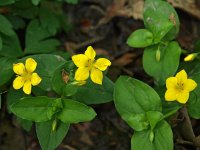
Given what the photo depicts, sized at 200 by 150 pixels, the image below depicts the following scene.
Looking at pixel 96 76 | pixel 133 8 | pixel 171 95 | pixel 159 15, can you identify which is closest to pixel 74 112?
pixel 96 76

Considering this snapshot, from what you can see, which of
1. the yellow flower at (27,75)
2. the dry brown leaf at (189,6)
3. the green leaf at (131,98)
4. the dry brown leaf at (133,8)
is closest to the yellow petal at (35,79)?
the yellow flower at (27,75)

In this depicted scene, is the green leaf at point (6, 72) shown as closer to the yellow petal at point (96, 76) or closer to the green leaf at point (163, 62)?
the yellow petal at point (96, 76)

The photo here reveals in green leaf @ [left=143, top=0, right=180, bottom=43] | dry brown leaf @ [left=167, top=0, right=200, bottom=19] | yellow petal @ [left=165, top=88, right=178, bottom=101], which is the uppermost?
green leaf @ [left=143, top=0, right=180, bottom=43]

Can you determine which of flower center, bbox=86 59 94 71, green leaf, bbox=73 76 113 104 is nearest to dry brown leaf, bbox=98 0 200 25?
green leaf, bbox=73 76 113 104

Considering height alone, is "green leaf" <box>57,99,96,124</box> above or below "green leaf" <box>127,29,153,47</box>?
below

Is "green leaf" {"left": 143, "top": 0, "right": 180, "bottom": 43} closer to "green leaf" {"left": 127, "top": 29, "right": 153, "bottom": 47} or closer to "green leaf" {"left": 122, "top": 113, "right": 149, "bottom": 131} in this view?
"green leaf" {"left": 127, "top": 29, "right": 153, "bottom": 47}

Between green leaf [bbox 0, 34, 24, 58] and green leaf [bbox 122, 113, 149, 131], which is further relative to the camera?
green leaf [bbox 0, 34, 24, 58]

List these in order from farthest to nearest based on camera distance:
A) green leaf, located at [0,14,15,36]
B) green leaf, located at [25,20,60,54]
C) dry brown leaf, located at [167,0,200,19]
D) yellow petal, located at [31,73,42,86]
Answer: dry brown leaf, located at [167,0,200,19]
green leaf, located at [25,20,60,54]
green leaf, located at [0,14,15,36]
yellow petal, located at [31,73,42,86]

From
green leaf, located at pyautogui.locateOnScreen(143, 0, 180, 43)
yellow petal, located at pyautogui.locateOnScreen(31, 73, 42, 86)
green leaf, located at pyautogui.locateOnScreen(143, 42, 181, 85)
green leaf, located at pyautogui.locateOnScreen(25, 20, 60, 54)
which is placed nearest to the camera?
yellow petal, located at pyautogui.locateOnScreen(31, 73, 42, 86)
